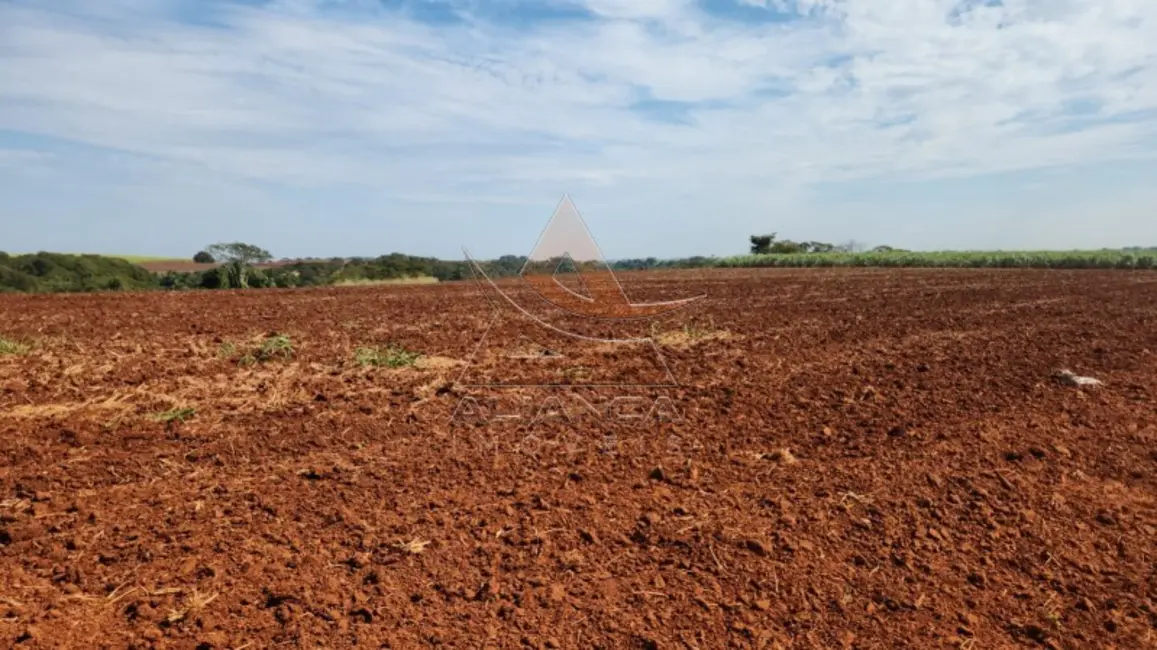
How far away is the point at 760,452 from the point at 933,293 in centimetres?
1806

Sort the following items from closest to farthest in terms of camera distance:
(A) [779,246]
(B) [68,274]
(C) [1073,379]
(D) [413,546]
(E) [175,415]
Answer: (D) [413,546] < (E) [175,415] < (C) [1073,379] < (B) [68,274] < (A) [779,246]

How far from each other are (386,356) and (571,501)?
5092mm

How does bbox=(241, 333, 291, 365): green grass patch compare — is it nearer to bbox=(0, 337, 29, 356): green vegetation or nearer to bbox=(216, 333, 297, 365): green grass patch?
bbox=(216, 333, 297, 365): green grass patch

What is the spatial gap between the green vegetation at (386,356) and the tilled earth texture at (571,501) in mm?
64

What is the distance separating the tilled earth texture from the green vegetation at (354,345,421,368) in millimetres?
64

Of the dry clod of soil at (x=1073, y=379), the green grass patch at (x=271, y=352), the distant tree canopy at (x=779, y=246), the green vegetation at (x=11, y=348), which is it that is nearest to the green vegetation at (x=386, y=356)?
the green grass patch at (x=271, y=352)

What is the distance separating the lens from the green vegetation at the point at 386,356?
8.28 m

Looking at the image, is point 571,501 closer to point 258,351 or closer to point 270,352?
point 270,352

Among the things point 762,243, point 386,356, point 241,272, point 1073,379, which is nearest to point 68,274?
point 241,272

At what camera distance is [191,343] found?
949 centimetres

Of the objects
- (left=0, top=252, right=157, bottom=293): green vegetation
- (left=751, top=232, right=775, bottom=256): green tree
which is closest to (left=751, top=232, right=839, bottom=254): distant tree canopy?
(left=751, top=232, right=775, bottom=256): green tree

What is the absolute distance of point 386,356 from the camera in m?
8.61

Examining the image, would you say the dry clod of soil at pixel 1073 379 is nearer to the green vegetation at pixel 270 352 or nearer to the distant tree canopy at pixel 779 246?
the green vegetation at pixel 270 352

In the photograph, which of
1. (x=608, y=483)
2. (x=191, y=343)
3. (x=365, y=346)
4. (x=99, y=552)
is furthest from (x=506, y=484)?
(x=191, y=343)
